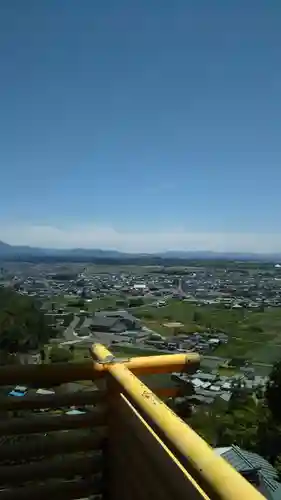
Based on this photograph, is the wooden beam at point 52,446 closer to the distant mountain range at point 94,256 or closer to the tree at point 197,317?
the tree at point 197,317

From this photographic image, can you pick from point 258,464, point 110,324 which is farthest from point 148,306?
point 258,464

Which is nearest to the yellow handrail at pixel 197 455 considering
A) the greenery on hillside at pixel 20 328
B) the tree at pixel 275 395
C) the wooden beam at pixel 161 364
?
the wooden beam at pixel 161 364

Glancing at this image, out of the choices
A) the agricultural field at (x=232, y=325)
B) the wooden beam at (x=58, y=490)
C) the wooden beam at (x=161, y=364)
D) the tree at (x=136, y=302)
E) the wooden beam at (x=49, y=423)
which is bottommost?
the agricultural field at (x=232, y=325)

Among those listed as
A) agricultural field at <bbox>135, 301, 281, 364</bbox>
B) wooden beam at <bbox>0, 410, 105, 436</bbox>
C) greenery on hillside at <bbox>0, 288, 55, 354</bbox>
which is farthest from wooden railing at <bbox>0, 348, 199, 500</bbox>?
agricultural field at <bbox>135, 301, 281, 364</bbox>

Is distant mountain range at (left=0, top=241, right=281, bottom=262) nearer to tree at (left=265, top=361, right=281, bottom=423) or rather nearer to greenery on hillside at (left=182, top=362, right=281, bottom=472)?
greenery on hillside at (left=182, top=362, right=281, bottom=472)

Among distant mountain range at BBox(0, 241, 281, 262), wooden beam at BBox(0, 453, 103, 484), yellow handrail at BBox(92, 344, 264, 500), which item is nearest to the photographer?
yellow handrail at BBox(92, 344, 264, 500)

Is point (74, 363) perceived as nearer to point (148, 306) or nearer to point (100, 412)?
point (100, 412)

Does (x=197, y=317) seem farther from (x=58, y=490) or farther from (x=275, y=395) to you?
(x=58, y=490)
